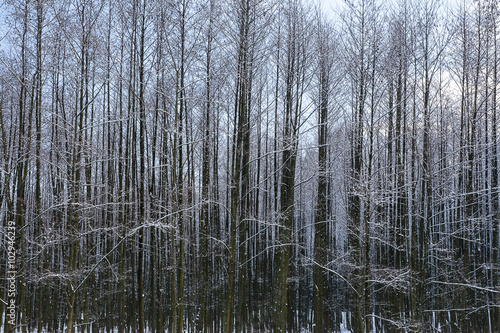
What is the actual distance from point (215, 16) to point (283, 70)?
3398mm

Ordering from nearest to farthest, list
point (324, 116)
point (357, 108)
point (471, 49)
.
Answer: point (357, 108) → point (471, 49) → point (324, 116)

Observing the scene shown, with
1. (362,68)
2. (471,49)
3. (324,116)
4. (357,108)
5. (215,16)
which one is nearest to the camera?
(215,16)

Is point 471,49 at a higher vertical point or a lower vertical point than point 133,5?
lower

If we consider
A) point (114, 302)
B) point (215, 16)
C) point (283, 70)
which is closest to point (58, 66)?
point (215, 16)

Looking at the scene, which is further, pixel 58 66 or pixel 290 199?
pixel 290 199

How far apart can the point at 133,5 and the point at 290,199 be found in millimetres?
7806

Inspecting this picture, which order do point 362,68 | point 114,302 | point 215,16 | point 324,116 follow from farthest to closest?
point 114,302, point 324,116, point 362,68, point 215,16

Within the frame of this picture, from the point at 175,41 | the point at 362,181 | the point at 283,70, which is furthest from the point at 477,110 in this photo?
the point at 175,41

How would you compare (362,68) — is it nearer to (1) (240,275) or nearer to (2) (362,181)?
(2) (362,181)

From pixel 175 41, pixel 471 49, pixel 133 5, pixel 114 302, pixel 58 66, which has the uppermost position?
pixel 133 5

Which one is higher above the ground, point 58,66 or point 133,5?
point 133,5

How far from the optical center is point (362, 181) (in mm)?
9734

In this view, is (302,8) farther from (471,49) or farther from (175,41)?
(471,49)

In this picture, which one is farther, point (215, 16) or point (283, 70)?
point (283, 70)
